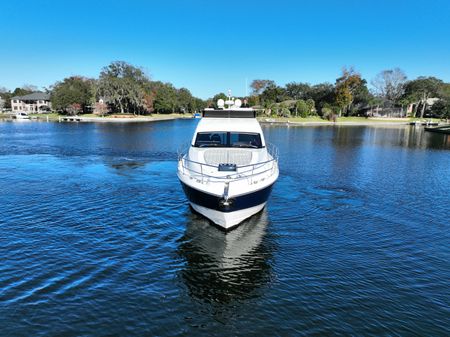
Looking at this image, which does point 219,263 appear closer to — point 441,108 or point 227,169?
point 227,169

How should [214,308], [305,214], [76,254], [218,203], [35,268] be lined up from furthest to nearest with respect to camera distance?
[305,214]
[218,203]
[76,254]
[35,268]
[214,308]

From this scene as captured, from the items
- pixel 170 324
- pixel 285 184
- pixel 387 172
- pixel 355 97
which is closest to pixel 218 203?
pixel 170 324

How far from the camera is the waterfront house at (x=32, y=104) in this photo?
134250 millimetres

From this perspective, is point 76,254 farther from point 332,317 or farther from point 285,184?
point 285,184

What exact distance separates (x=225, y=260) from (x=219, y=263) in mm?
263

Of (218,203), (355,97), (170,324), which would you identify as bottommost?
(170,324)

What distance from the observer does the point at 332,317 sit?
809cm

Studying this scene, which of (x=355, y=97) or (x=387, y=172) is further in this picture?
(x=355, y=97)

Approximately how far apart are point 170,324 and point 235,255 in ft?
A: 12.3

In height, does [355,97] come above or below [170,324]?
above

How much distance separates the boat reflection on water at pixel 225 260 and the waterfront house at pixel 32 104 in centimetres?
14344

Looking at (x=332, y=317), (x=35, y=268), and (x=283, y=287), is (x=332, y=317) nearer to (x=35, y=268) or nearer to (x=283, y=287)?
(x=283, y=287)

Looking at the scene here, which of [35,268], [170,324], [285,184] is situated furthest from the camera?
[285,184]

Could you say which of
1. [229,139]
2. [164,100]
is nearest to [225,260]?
[229,139]
